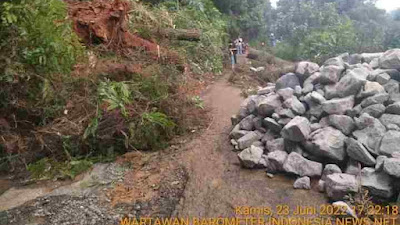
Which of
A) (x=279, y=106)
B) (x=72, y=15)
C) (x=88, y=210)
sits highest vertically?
(x=72, y=15)

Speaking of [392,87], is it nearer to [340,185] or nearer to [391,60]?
[391,60]

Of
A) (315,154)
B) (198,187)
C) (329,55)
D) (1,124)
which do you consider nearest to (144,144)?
(198,187)

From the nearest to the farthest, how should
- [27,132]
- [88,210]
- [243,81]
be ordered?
1. [88,210]
2. [27,132]
3. [243,81]

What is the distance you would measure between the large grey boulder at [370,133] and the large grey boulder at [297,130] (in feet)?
1.51

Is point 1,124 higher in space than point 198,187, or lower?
higher

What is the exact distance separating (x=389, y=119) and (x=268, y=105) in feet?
4.20

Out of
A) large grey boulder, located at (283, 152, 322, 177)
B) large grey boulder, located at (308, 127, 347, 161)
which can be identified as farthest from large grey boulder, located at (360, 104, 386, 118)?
large grey boulder, located at (283, 152, 322, 177)

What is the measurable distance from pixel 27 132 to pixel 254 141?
8.76 ft

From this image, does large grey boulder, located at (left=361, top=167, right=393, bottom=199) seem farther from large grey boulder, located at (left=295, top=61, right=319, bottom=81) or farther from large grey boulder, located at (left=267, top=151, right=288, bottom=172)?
large grey boulder, located at (left=295, top=61, right=319, bottom=81)

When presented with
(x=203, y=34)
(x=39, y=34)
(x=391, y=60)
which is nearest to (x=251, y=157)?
(x=391, y=60)

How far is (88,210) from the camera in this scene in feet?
9.09

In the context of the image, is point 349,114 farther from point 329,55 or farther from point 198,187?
point 329,55

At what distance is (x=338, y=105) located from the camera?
11.2ft

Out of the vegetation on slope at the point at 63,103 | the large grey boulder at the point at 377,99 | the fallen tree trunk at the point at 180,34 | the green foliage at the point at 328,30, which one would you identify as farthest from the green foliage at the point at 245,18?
the large grey boulder at the point at 377,99
